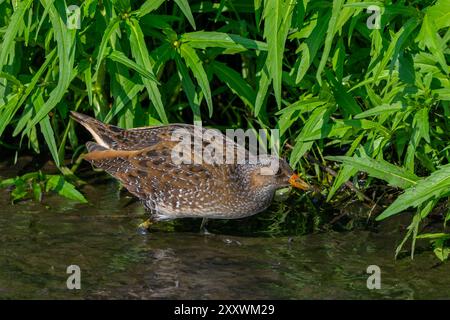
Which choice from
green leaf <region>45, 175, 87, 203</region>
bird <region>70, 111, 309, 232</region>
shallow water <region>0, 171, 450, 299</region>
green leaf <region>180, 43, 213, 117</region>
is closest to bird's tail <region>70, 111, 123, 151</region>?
bird <region>70, 111, 309, 232</region>

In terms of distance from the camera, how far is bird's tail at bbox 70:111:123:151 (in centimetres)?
690

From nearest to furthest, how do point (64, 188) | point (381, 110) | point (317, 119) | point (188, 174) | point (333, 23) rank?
1. point (333, 23)
2. point (381, 110)
3. point (317, 119)
4. point (188, 174)
5. point (64, 188)

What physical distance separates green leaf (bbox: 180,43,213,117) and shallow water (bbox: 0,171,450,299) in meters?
0.95

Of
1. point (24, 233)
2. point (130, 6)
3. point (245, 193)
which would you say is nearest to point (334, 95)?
point (245, 193)

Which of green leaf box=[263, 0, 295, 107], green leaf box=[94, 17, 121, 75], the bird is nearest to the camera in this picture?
green leaf box=[263, 0, 295, 107]

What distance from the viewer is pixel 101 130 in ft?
22.8

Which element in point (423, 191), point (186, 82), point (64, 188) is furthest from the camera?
point (64, 188)

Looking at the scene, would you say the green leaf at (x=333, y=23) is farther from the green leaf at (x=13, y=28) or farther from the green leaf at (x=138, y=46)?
the green leaf at (x=13, y=28)

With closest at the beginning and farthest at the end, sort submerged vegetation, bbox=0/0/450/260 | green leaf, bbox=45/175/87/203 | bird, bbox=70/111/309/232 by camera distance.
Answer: submerged vegetation, bbox=0/0/450/260 → bird, bbox=70/111/309/232 → green leaf, bbox=45/175/87/203

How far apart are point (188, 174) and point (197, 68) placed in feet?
2.40

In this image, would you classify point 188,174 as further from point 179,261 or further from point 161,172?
point 179,261

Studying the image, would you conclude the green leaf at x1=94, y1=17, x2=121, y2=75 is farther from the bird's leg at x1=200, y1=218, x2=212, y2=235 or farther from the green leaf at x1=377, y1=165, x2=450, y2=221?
the green leaf at x1=377, y1=165, x2=450, y2=221

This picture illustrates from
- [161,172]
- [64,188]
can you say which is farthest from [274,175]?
[64,188]

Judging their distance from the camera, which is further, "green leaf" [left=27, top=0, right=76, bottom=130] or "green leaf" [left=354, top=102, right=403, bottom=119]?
"green leaf" [left=27, top=0, right=76, bottom=130]
